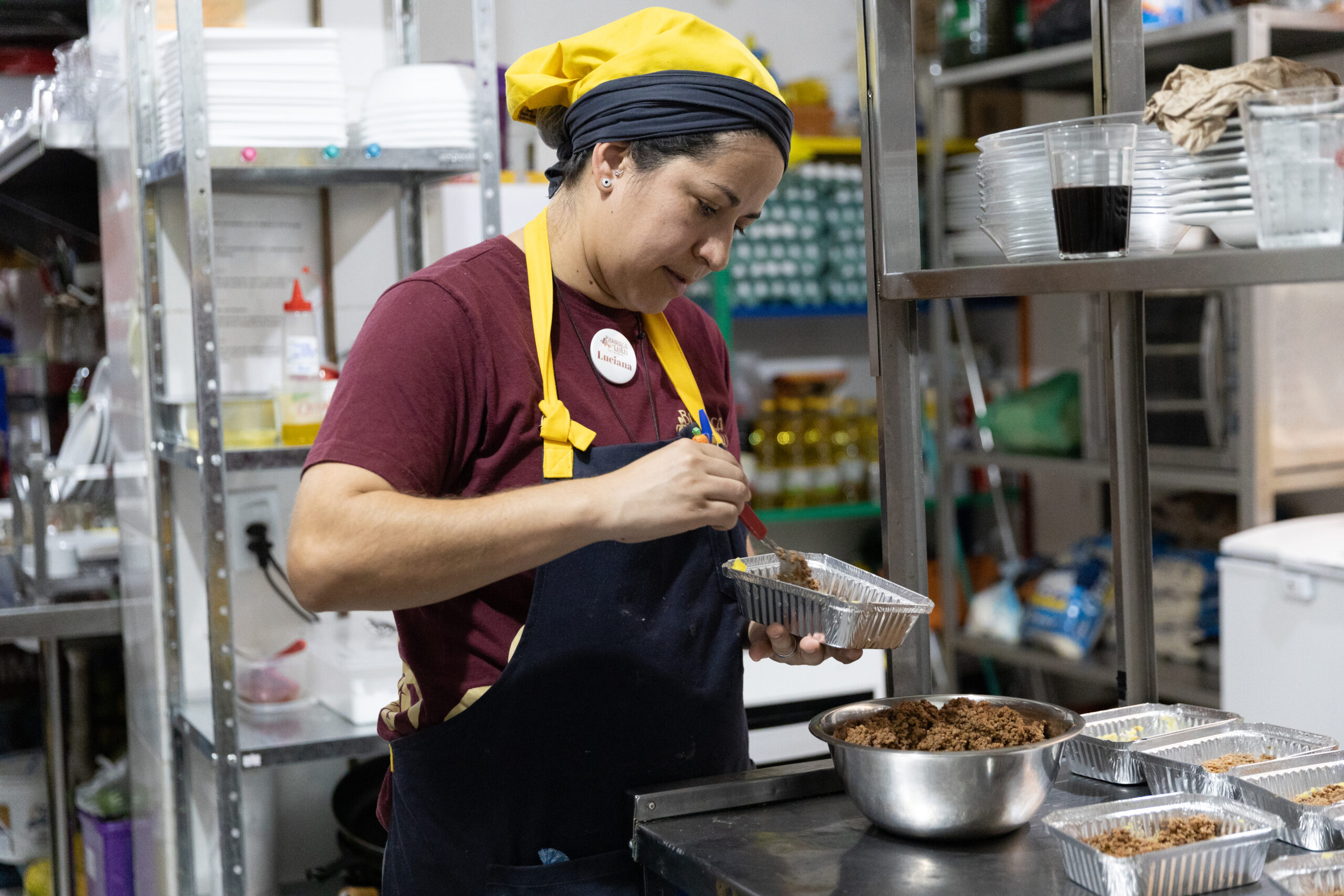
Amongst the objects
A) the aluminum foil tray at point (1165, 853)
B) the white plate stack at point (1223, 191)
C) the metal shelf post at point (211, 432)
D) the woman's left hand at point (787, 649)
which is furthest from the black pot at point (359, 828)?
the white plate stack at point (1223, 191)

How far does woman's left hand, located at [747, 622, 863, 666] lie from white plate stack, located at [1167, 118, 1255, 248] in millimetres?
618

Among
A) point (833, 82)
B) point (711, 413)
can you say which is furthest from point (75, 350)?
point (833, 82)

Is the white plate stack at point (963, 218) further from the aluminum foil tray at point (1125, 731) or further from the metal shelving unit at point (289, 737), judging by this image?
the aluminum foil tray at point (1125, 731)

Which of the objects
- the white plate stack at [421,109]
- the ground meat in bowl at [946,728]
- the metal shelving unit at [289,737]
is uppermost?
the white plate stack at [421,109]

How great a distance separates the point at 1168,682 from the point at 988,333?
6.58ft

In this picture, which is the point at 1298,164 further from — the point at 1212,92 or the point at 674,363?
the point at 674,363

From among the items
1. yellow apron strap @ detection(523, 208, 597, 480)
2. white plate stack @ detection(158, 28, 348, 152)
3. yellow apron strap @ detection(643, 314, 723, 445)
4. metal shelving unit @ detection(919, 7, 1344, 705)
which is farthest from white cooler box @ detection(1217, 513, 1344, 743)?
white plate stack @ detection(158, 28, 348, 152)

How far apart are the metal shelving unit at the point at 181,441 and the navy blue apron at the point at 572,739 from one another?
34.9 inches

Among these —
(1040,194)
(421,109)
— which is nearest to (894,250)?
(1040,194)

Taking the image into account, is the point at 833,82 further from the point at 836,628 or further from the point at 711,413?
the point at 836,628

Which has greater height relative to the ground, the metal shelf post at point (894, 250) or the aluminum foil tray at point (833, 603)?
the metal shelf post at point (894, 250)

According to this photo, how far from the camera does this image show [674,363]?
1.74 metres

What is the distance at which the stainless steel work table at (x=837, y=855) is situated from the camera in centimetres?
115

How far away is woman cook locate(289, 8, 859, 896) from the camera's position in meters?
1.41
